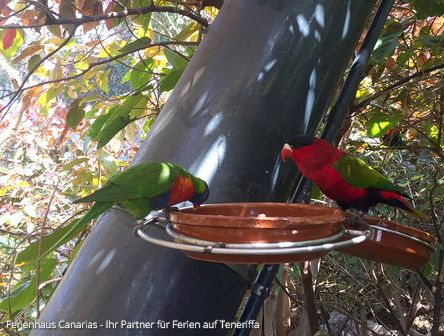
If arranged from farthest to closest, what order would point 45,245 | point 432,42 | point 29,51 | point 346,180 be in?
point 29,51 < point 432,42 < point 346,180 < point 45,245

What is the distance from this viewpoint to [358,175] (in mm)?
1371

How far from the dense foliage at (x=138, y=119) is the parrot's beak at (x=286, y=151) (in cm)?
57

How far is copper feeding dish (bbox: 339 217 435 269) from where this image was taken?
3.14 ft

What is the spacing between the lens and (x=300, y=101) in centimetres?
108

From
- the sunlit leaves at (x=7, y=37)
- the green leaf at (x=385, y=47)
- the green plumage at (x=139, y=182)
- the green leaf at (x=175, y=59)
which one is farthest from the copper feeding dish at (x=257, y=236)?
the sunlit leaves at (x=7, y=37)

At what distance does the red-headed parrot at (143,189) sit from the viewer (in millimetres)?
958

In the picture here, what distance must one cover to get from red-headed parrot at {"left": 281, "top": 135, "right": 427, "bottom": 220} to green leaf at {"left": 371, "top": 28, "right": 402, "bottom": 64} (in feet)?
1.08

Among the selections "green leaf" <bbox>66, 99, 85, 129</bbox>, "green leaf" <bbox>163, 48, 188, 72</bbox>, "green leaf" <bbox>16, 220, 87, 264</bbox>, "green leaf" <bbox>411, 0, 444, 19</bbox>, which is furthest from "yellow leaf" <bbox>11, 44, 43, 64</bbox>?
"green leaf" <bbox>411, 0, 444, 19</bbox>

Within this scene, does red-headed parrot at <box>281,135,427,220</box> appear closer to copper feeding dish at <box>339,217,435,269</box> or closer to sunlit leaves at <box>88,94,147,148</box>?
copper feeding dish at <box>339,217,435,269</box>

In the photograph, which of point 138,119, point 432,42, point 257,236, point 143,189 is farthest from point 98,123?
point 257,236

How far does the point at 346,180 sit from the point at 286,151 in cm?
37

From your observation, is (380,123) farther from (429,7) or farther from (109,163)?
(109,163)

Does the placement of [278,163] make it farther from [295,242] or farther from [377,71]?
[377,71]

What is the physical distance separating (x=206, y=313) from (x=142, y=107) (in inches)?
43.5
